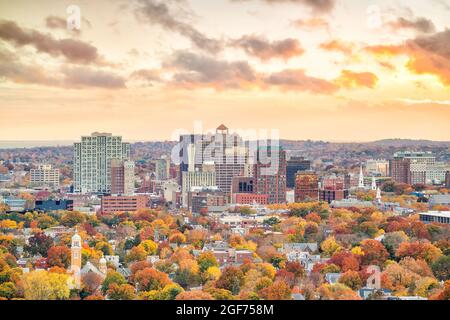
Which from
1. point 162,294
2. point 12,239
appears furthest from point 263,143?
point 162,294

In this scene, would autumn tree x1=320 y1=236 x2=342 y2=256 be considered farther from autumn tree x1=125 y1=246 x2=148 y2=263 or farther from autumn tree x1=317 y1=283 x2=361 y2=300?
autumn tree x1=317 y1=283 x2=361 y2=300

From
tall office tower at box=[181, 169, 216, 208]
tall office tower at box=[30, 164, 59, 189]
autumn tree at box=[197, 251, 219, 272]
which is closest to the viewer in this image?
autumn tree at box=[197, 251, 219, 272]

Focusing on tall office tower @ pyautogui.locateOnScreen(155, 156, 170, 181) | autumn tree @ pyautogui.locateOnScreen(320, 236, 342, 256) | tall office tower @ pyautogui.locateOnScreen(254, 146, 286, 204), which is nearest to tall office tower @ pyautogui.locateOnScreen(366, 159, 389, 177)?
tall office tower @ pyautogui.locateOnScreen(254, 146, 286, 204)

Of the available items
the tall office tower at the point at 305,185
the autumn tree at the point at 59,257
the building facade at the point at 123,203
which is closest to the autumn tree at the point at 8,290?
the autumn tree at the point at 59,257

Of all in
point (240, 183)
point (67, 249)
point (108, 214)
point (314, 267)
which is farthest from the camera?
point (240, 183)

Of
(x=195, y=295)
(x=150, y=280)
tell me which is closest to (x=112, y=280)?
(x=150, y=280)

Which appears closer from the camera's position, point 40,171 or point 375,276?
point 375,276

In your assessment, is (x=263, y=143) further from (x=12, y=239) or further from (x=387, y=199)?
(x=12, y=239)
